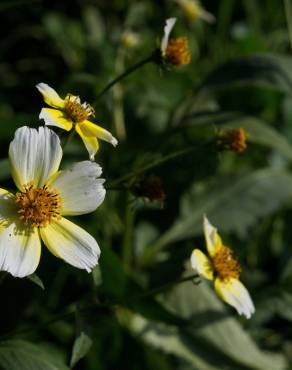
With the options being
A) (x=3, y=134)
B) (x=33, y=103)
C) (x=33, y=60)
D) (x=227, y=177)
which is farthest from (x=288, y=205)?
(x=33, y=60)

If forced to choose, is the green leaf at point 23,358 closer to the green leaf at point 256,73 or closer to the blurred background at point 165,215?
the blurred background at point 165,215

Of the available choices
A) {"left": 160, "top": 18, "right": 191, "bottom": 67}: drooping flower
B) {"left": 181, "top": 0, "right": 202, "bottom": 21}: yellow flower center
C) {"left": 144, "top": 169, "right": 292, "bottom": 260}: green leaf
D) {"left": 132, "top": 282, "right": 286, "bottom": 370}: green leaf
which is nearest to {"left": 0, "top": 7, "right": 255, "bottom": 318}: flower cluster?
{"left": 160, "top": 18, "right": 191, "bottom": 67}: drooping flower

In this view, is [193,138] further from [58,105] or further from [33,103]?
[58,105]

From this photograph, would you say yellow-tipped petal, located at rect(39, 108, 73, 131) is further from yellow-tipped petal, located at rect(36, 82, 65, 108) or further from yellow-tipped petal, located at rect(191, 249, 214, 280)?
yellow-tipped petal, located at rect(191, 249, 214, 280)

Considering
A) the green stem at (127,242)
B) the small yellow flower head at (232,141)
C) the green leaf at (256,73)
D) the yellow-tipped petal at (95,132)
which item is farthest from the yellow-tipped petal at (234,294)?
the green leaf at (256,73)

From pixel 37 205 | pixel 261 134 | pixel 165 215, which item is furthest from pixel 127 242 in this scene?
pixel 37 205

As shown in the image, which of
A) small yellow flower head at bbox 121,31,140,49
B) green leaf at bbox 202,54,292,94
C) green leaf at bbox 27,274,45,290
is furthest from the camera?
small yellow flower head at bbox 121,31,140,49
